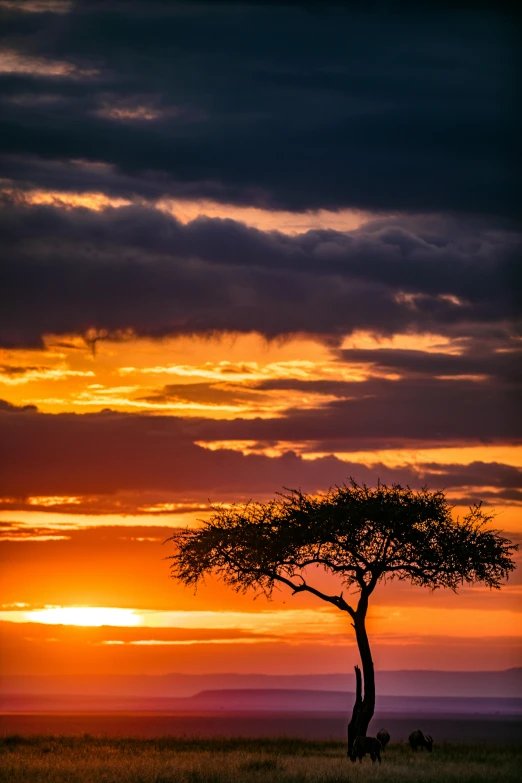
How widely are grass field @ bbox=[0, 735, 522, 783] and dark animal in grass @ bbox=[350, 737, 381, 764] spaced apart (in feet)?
1.44

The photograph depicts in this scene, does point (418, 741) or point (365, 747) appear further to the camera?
point (418, 741)

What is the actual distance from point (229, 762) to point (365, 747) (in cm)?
543

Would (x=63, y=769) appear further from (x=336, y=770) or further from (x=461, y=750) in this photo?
(x=461, y=750)

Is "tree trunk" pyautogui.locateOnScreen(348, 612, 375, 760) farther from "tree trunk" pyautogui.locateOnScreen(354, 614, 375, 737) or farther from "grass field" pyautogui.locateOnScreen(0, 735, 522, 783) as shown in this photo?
"grass field" pyautogui.locateOnScreen(0, 735, 522, 783)

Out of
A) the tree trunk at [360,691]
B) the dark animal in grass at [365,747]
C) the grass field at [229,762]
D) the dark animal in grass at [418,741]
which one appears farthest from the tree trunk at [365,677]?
the dark animal in grass at [365,747]

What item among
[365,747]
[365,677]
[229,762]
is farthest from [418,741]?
[229,762]

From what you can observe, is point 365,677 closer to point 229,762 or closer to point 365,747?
point 365,747

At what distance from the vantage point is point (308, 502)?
51812 mm

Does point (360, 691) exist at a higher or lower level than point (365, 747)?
higher

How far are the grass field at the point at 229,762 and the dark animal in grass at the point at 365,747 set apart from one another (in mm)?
439

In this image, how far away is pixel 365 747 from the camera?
140ft

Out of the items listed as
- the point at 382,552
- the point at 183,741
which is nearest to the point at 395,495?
the point at 382,552

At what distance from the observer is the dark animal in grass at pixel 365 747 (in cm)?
4228

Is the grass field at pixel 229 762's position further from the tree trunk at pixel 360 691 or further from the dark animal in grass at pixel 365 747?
the tree trunk at pixel 360 691
